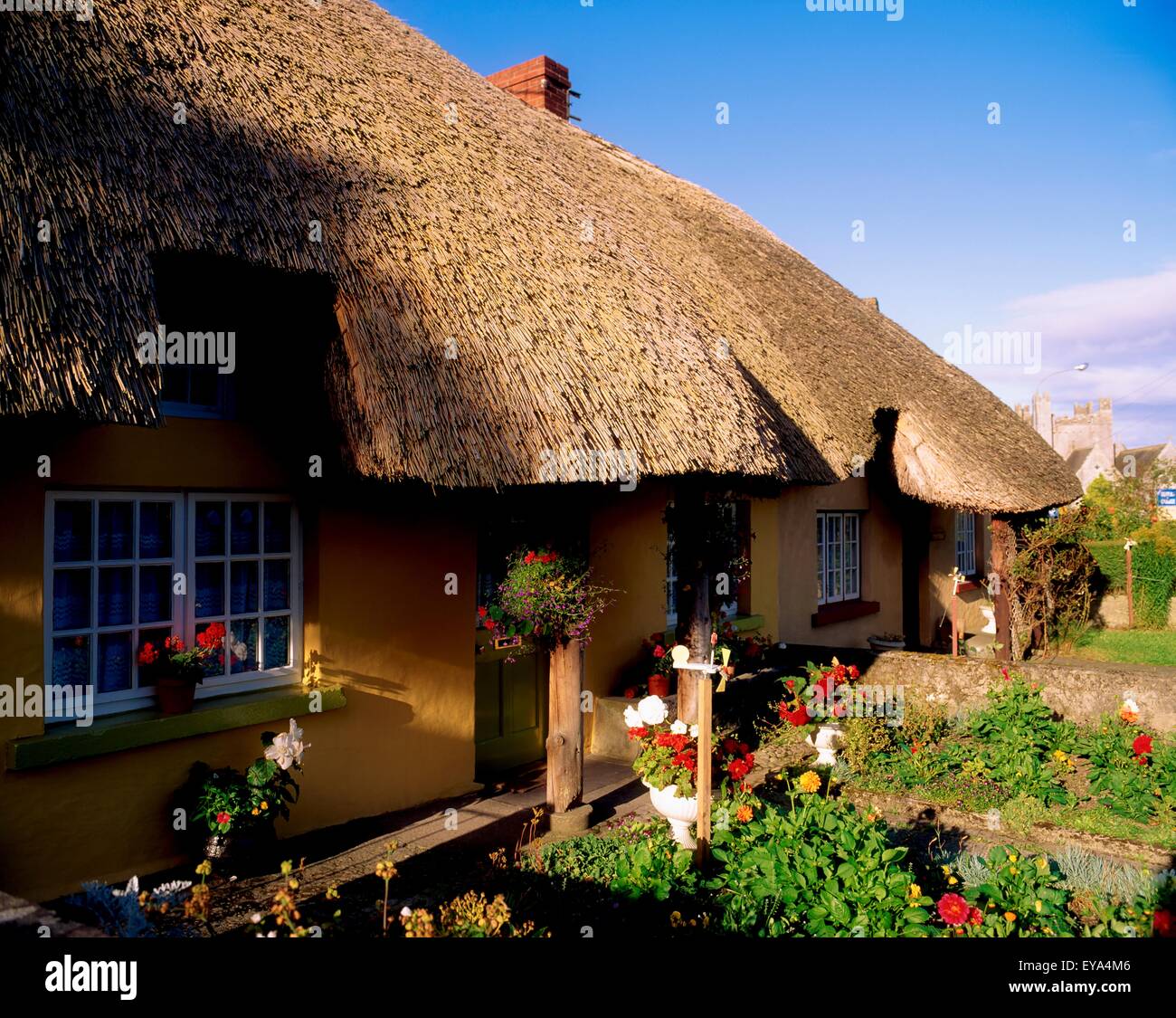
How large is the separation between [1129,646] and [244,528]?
14934mm

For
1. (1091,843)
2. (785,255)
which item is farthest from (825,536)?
(1091,843)

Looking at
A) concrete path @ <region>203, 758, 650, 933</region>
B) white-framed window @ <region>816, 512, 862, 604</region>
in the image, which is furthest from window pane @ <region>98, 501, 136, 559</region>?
white-framed window @ <region>816, 512, 862, 604</region>

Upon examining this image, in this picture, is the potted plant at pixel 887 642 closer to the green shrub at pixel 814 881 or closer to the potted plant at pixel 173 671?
the green shrub at pixel 814 881

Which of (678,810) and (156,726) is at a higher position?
(156,726)

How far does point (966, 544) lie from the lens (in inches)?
643

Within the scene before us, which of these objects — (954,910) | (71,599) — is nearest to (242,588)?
(71,599)

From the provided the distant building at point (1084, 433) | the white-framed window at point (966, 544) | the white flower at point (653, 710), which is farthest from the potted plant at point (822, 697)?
the distant building at point (1084, 433)

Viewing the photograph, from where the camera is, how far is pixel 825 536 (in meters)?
12.3

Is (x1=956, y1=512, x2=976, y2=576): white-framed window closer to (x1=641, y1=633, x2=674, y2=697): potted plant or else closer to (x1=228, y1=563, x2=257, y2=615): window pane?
(x1=641, y1=633, x2=674, y2=697): potted plant

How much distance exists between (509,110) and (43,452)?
20.4ft

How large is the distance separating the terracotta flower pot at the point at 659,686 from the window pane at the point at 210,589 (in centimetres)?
412

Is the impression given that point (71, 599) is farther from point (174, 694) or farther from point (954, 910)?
point (954, 910)

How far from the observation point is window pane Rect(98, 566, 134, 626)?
4789 mm

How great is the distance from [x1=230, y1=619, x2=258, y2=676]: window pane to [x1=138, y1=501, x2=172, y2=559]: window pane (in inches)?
25.5
